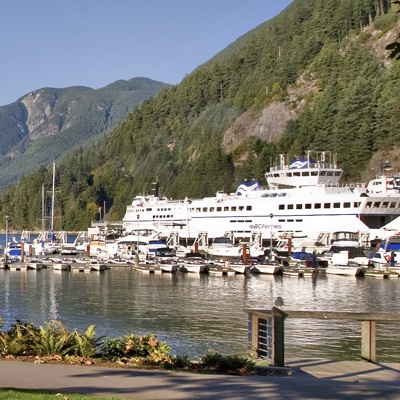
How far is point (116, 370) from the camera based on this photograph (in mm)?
12148

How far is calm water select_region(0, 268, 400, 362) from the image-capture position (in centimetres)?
2703

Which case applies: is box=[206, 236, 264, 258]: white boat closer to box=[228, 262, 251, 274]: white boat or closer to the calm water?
box=[228, 262, 251, 274]: white boat

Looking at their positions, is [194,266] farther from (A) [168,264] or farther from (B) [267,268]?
(B) [267,268]

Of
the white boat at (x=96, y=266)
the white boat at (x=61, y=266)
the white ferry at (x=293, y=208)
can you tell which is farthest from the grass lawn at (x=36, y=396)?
the white ferry at (x=293, y=208)

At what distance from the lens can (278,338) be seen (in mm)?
13703

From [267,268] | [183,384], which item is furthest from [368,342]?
[267,268]

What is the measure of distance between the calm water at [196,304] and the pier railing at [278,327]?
901 centimetres

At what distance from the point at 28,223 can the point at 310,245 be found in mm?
129214

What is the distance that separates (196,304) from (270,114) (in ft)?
361

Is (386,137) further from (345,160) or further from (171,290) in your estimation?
(171,290)

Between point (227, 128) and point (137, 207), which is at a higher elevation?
point (227, 128)

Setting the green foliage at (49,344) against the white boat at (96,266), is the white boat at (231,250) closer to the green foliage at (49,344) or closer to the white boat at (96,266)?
the white boat at (96,266)

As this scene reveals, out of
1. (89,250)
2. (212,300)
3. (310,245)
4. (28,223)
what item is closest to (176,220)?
(89,250)

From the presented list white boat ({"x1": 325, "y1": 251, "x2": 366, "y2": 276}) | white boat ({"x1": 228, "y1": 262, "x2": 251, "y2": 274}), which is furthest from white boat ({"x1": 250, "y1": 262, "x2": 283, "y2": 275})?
white boat ({"x1": 325, "y1": 251, "x2": 366, "y2": 276})
